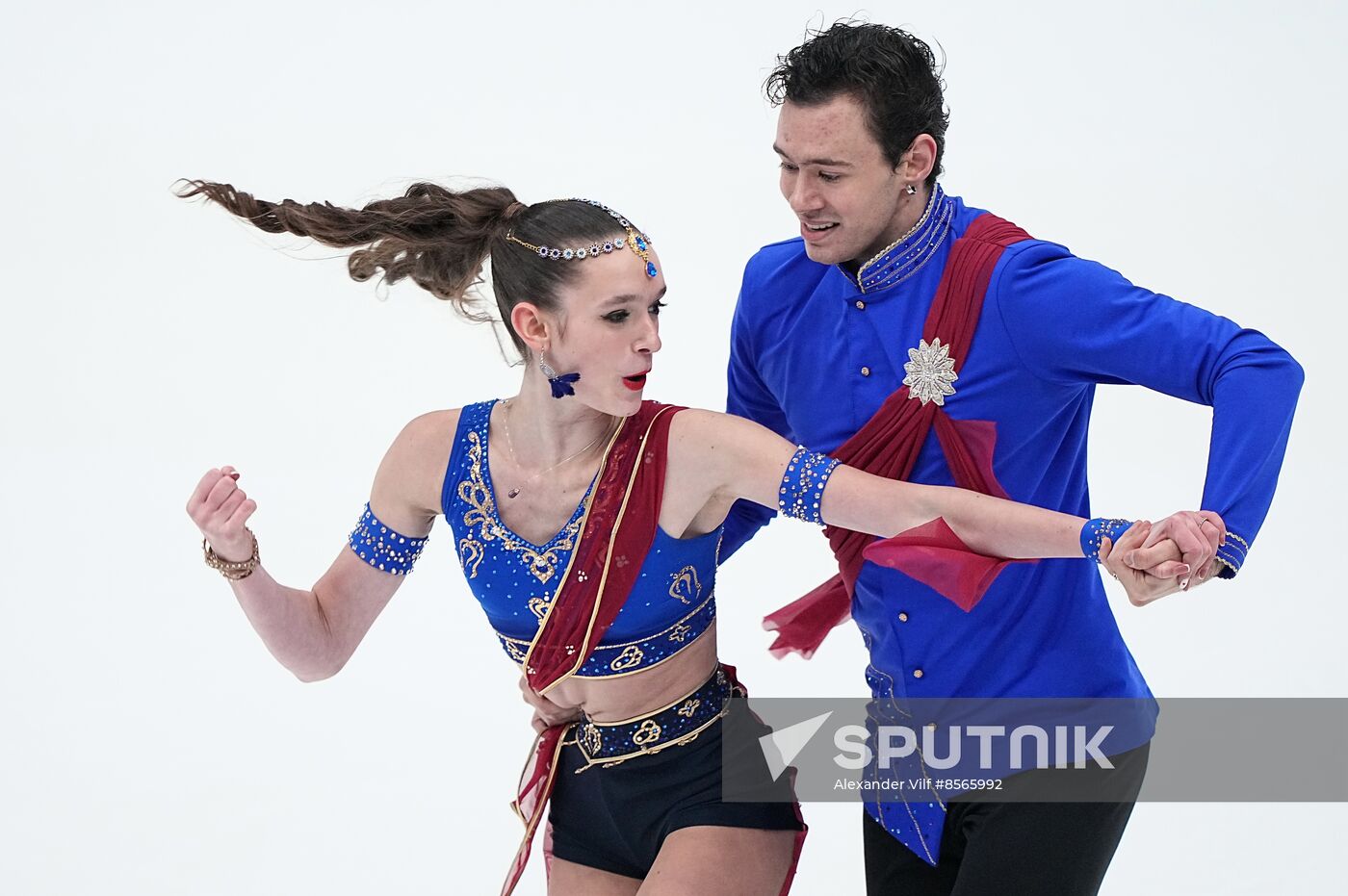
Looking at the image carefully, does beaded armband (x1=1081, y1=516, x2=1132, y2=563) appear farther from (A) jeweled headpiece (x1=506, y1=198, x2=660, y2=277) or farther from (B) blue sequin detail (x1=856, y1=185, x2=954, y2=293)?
(A) jeweled headpiece (x1=506, y1=198, x2=660, y2=277)

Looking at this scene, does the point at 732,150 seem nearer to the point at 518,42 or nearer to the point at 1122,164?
the point at 518,42

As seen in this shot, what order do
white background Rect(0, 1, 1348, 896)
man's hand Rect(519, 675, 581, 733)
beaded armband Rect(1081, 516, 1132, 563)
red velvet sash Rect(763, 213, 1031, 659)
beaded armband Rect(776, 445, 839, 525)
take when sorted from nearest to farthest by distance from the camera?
1. beaded armband Rect(1081, 516, 1132, 563)
2. beaded armband Rect(776, 445, 839, 525)
3. red velvet sash Rect(763, 213, 1031, 659)
4. man's hand Rect(519, 675, 581, 733)
5. white background Rect(0, 1, 1348, 896)

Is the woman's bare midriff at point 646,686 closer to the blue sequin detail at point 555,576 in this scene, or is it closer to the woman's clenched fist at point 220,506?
the blue sequin detail at point 555,576

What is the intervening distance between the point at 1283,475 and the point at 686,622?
15.8 ft

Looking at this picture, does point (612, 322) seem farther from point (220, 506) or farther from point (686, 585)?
point (220, 506)

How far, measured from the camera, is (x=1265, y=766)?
523cm

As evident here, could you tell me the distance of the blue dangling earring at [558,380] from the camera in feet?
10.2

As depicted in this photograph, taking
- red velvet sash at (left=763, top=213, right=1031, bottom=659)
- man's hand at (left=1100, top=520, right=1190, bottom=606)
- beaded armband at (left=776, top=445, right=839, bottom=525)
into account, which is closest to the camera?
man's hand at (left=1100, top=520, right=1190, bottom=606)

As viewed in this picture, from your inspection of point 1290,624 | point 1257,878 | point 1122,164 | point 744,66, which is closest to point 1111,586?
point 1290,624

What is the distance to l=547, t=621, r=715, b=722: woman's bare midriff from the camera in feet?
10.5

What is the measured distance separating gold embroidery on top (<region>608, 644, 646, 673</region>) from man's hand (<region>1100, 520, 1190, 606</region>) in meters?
0.93

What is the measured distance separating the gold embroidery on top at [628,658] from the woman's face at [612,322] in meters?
0.47

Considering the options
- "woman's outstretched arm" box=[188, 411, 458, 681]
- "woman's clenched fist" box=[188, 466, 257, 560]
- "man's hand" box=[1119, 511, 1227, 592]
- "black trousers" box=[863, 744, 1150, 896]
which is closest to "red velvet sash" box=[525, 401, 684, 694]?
"woman's outstretched arm" box=[188, 411, 458, 681]

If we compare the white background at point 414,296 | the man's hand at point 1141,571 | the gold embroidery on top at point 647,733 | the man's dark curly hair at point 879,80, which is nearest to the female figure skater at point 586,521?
the gold embroidery on top at point 647,733
